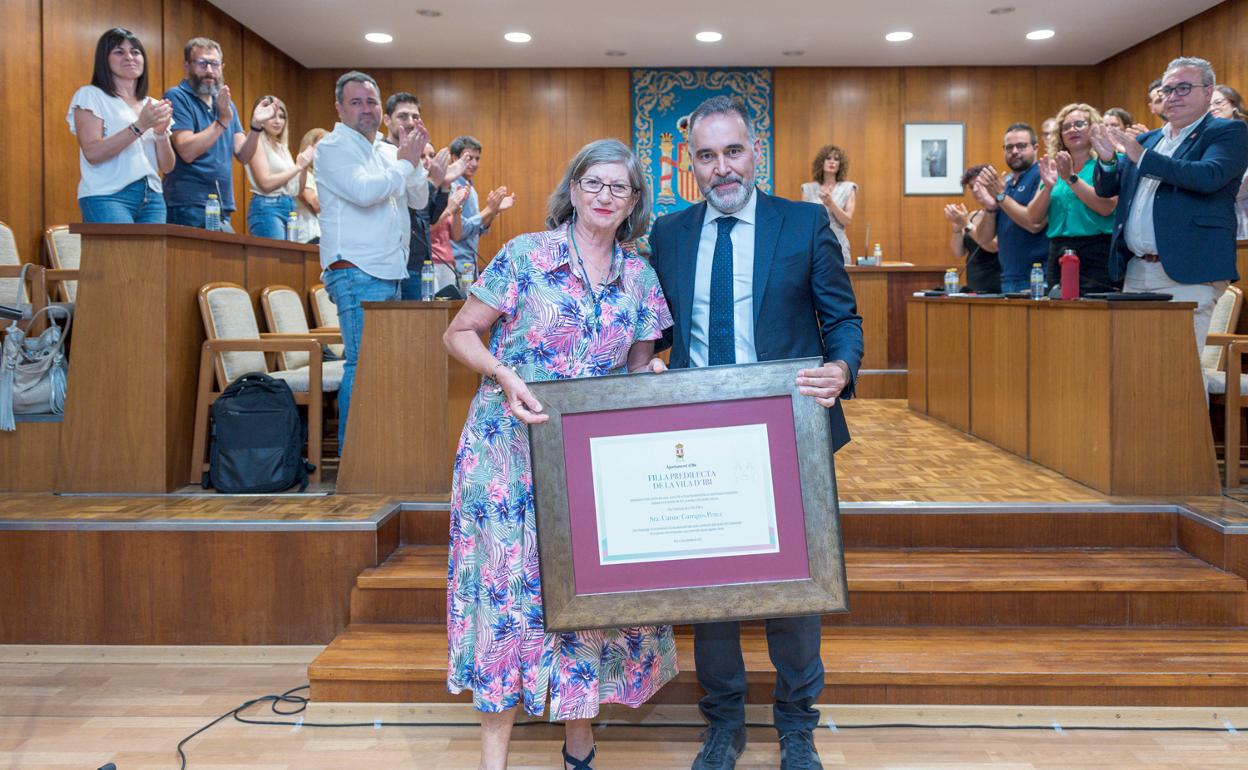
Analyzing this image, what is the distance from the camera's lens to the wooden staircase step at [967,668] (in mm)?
2670

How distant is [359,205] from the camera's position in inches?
145

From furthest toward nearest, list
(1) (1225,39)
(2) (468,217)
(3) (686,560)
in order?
(1) (1225,39) < (2) (468,217) < (3) (686,560)

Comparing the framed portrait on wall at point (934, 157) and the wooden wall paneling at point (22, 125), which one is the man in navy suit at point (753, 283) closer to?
the wooden wall paneling at point (22, 125)

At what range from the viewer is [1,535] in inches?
125

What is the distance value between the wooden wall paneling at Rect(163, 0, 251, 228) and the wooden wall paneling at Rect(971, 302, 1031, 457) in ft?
15.9

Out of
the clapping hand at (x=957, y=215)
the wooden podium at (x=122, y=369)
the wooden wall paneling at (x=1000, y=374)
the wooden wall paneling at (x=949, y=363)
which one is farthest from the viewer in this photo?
the clapping hand at (x=957, y=215)

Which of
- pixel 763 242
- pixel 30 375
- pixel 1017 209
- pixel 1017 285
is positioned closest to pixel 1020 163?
pixel 1017 209

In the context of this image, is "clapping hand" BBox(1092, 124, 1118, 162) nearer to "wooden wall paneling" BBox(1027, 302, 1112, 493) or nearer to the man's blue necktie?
"wooden wall paneling" BBox(1027, 302, 1112, 493)

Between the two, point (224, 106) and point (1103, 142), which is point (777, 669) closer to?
point (1103, 142)

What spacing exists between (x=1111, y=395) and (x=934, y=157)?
7.05 metres

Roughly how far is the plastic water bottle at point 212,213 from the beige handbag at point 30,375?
91 cm

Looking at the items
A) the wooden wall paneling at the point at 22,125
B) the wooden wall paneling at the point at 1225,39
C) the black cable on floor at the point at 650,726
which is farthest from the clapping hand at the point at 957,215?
the wooden wall paneling at the point at 22,125

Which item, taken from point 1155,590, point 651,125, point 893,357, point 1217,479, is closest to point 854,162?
point 651,125

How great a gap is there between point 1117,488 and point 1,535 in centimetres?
343
